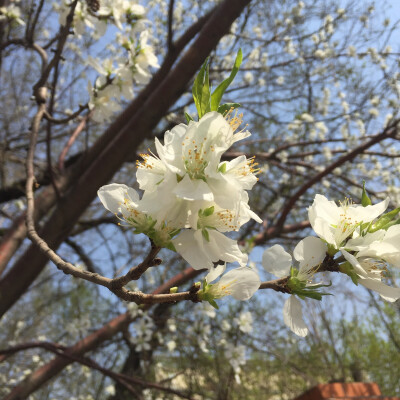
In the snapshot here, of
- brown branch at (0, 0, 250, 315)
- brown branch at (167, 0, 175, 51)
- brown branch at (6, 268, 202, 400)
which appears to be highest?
brown branch at (167, 0, 175, 51)

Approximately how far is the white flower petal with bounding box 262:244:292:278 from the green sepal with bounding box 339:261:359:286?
0.36 feet

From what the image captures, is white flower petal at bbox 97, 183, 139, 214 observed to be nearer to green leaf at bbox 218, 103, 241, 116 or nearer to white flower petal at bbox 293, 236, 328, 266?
green leaf at bbox 218, 103, 241, 116

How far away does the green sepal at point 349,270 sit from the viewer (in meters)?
0.79

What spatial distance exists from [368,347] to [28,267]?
5704 millimetres

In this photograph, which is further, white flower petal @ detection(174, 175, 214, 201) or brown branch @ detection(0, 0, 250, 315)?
brown branch @ detection(0, 0, 250, 315)

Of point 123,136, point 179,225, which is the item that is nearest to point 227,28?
point 123,136

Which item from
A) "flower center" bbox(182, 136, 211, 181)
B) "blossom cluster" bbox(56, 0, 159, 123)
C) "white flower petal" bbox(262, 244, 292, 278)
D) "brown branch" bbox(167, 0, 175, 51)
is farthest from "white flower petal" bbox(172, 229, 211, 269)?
"brown branch" bbox(167, 0, 175, 51)

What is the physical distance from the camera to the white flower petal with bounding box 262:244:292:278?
867 millimetres

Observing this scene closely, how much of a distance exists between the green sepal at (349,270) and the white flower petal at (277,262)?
0.11 m

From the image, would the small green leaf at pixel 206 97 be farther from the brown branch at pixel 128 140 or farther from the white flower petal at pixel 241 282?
the brown branch at pixel 128 140

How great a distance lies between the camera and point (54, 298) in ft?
16.4

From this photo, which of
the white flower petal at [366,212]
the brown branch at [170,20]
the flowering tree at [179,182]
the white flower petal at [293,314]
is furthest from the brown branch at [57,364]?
the white flower petal at [366,212]

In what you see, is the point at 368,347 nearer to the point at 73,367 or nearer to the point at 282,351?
the point at 282,351

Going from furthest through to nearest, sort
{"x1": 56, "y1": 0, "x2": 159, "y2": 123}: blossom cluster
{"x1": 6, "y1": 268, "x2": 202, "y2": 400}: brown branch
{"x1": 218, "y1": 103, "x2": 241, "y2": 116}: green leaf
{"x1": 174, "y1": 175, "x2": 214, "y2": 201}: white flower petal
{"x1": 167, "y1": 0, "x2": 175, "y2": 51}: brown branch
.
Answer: {"x1": 6, "y1": 268, "x2": 202, "y2": 400}: brown branch
{"x1": 167, "y1": 0, "x2": 175, "y2": 51}: brown branch
{"x1": 56, "y1": 0, "x2": 159, "y2": 123}: blossom cluster
{"x1": 218, "y1": 103, "x2": 241, "y2": 116}: green leaf
{"x1": 174, "y1": 175, "x2": 214, "y2": 201}: white flower petal
